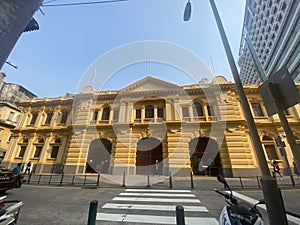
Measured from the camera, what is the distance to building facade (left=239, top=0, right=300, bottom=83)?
26.6 m

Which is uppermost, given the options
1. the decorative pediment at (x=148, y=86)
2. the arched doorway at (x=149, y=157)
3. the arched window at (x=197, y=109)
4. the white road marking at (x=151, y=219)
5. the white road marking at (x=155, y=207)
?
the decorative pediment at (x=148, y=86)

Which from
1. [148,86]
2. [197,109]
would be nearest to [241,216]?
[197,109]

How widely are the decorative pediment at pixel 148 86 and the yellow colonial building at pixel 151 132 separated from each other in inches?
5.6

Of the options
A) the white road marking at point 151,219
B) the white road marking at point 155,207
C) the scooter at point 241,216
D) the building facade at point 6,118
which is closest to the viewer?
the scooter at point 241,216

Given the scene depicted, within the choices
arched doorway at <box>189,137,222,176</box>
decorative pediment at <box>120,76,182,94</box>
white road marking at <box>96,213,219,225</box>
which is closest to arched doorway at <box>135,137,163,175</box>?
arched doorway at <box>189,137,222,176</box>

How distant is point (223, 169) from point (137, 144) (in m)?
10.1

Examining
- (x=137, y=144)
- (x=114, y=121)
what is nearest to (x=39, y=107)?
(x=114, y=121)

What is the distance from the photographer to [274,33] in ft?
110

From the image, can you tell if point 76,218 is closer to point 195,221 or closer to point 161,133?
point 195,221

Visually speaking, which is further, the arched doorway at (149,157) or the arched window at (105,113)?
the arched window at (105,113)

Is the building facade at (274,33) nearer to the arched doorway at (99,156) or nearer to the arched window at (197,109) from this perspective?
the arched window at (197,109)

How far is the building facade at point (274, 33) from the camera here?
26625mm

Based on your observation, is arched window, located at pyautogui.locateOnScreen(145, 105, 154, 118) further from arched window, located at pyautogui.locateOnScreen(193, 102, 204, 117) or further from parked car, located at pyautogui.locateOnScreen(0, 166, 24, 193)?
parked car, located at pyautogui.locateOnScreen(0, 166, 24, 193)

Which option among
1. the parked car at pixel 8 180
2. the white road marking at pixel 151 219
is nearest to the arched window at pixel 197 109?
the white road marking at pixel 151 219
